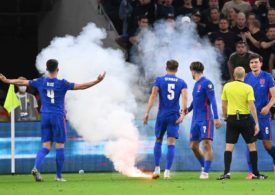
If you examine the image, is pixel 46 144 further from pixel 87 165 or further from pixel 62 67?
pixel 87 165

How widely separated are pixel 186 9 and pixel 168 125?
6977mm

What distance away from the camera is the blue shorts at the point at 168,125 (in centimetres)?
1709

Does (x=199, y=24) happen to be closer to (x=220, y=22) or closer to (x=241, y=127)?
(x=220, y=22)

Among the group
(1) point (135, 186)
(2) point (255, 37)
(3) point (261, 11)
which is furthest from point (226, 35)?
(1) point (135, 186)

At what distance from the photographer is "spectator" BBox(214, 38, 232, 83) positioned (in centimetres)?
2194

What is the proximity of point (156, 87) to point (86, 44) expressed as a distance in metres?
2.04

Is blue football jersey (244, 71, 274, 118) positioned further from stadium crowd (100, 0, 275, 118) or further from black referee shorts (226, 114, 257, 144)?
stadium crowd (100, 0, 275, 118)

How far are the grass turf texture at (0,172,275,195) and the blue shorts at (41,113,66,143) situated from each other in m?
0.79

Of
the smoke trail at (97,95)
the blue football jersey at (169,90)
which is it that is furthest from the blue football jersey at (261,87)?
the smoke trail at (97,95)

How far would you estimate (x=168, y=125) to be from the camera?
674 inches

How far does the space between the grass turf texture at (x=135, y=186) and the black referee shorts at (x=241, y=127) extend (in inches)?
29.6

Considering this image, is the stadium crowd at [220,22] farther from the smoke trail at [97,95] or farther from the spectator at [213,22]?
the smoke trail at [97,95]

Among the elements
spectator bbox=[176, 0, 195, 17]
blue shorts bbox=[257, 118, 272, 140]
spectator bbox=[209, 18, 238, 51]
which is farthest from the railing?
blue shorts bbox=[257, 118, 272, 140]

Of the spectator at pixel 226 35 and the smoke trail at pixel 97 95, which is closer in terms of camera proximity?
the smoke trail at pixel 97 95
